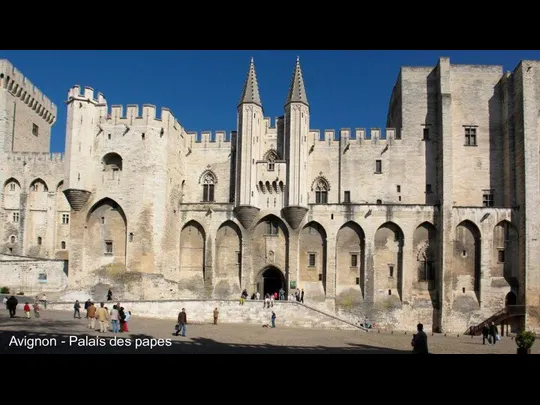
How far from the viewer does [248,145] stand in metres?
40.4

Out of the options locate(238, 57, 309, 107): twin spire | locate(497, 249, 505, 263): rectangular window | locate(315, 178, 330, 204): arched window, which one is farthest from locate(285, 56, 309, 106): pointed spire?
locate(497, 249, 505, 263): rectangular window

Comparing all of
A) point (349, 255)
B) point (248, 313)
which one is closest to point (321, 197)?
point (349, 255)

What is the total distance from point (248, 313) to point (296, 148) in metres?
11.8

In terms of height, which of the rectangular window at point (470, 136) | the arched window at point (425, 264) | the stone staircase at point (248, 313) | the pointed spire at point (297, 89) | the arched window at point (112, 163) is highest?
the pointed spire at point (297, 89)

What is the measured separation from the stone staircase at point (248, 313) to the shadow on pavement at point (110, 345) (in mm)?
8432

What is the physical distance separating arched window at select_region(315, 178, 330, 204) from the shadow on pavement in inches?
709

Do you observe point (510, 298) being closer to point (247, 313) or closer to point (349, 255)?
point (349, 255)

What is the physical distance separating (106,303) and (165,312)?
10.5ft

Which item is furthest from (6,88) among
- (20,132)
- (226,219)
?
(226,219)

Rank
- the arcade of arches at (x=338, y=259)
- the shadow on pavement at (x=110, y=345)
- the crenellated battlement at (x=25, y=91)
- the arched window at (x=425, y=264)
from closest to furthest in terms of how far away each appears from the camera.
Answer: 1. the shadow on pavement at (x=110, y=345)
2. the arcade of arches at (x=338, y=259)
3. the arched window at (x=425, y=264)
4. the crenellated battlement at (x=25, y=91)

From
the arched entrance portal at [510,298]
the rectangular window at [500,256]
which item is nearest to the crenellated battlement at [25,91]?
the rectangular window at [500,256]

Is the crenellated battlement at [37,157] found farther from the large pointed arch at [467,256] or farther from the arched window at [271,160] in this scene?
the large pointed arch at [467,256]

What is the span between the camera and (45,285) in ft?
131

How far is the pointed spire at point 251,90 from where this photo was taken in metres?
41.1
